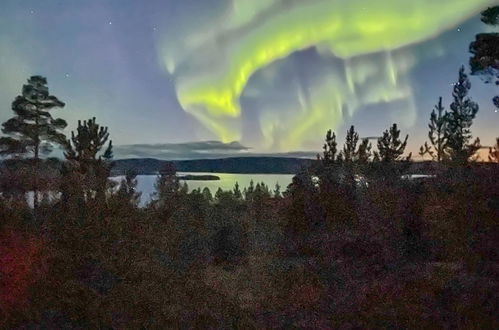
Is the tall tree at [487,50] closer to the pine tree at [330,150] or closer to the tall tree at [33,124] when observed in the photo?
the pine tree at [330,150]

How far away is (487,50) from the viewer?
24.4m

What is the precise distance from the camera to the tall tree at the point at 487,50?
23.8 m

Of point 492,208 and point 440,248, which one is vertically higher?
point 492,208

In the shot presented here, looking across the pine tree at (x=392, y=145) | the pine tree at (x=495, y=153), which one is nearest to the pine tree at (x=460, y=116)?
the pine tree at (x=392, y=145)

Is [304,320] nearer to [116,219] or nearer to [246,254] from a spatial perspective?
[116,219]

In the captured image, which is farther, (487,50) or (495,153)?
(487,50)

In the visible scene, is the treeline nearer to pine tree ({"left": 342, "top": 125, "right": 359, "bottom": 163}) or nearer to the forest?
the forest

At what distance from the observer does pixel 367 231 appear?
14852mm

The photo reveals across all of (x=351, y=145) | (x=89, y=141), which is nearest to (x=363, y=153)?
(x=351, y=145)

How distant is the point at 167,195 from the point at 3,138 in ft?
47.2

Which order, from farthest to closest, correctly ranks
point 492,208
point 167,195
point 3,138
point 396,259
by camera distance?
1. point 3,138
2. point 167,195
3. point 396,259
4. point 492,208

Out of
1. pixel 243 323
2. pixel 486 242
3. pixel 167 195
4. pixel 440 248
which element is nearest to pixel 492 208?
pixel 486 242

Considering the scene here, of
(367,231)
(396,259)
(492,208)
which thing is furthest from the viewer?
(367,231)

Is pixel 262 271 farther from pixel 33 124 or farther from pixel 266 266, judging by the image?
pixel 33 124
